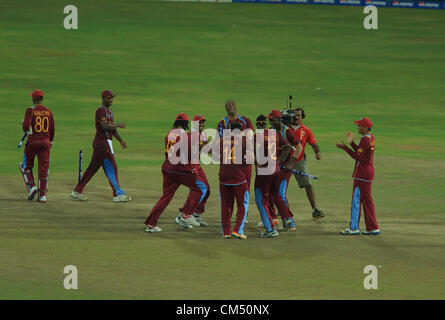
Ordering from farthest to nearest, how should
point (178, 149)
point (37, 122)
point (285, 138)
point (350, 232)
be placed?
point (37, 122), point (285, 138), point (350, 232), point (178, 149)

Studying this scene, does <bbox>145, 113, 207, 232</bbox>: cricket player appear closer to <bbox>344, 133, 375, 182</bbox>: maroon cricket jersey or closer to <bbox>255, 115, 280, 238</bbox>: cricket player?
<bbox>255, 115, 280, 238</bbox>: cricket player

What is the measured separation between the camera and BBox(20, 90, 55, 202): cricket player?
17.1 metres

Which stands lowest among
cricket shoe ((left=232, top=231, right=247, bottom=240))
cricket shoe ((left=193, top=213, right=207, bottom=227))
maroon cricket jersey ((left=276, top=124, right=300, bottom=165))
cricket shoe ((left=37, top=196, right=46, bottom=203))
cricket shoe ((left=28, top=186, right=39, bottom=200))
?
cricket shoe ((left=232, top=231, right=247, bottom=240))

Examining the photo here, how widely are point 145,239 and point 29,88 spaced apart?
85.9 ft

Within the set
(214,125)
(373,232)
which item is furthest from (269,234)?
(214,125)

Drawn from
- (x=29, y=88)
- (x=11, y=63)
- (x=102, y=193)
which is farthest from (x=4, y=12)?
(x=102, y=193)

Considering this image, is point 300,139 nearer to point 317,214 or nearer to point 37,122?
point 317,214

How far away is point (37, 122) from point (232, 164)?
5326 mm

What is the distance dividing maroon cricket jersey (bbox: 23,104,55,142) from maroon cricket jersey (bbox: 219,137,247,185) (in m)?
5.02

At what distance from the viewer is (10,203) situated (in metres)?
17.0

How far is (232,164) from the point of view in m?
13.9

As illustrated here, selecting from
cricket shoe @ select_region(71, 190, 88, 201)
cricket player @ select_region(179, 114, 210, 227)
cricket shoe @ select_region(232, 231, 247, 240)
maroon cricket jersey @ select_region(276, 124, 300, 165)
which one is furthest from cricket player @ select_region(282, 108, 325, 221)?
cricket shoe @ select_region(71, 190, 88, 201)

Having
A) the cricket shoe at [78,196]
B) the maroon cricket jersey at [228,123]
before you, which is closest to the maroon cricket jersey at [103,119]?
the cricket shoe at [78,196]

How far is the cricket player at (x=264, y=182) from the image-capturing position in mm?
14258
